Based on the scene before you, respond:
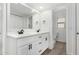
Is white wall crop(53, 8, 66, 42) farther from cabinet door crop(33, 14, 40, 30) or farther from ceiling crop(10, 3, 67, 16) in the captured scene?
cabinet door crop(33, 14, 40, 30)

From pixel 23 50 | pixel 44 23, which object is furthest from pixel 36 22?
pixel 23 50

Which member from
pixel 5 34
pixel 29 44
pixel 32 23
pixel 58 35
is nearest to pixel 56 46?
pixel 58 35

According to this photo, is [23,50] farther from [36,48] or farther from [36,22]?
[36,22]

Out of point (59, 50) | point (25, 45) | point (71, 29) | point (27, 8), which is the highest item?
point (27, 8)

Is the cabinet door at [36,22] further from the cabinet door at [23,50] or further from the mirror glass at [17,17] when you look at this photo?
the cabinet door at [23,50]

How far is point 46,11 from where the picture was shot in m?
0.94

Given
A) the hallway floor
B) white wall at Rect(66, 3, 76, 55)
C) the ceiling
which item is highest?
the ceiling

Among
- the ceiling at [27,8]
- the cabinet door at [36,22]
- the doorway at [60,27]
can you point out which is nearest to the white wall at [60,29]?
the doorway at [60,27]

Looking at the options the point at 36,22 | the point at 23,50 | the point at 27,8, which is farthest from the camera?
the point at 36,22

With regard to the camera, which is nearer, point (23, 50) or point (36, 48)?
point (23, 50)

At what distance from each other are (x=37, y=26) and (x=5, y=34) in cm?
55

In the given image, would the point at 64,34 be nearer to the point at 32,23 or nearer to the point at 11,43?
the point at 32,23

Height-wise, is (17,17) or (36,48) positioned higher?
(17,17)

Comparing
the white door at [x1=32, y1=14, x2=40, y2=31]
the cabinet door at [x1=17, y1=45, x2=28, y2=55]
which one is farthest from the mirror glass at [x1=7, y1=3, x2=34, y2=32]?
the cabinet door at [x1=17, y1=45, x2=28, y2=55]
